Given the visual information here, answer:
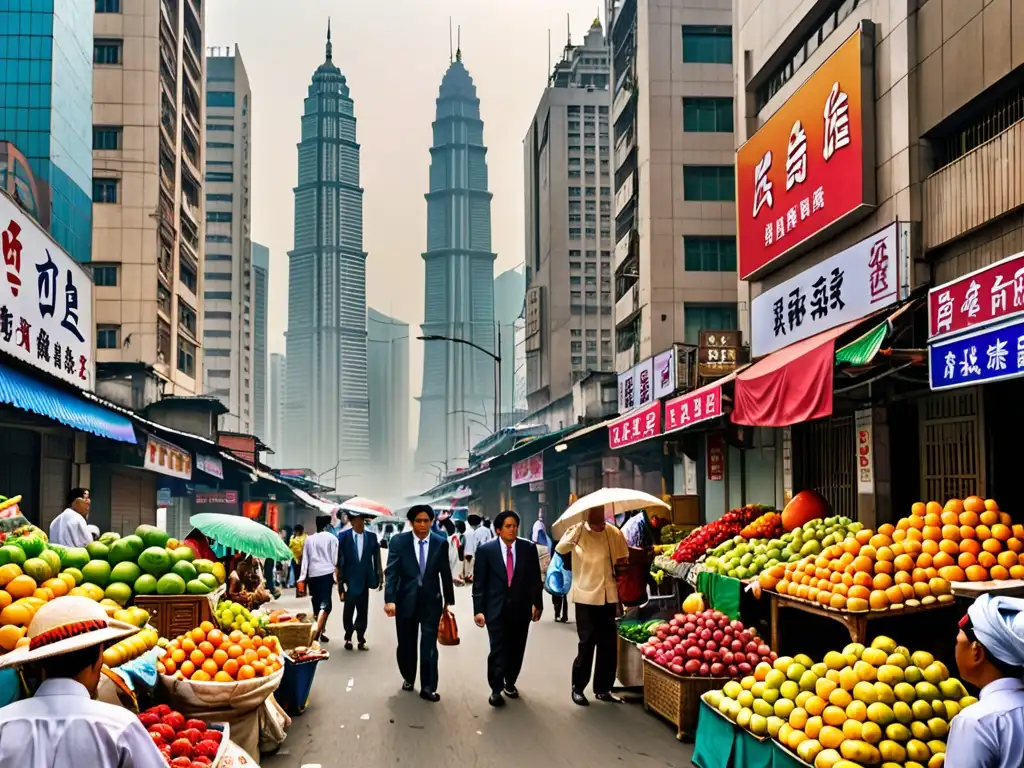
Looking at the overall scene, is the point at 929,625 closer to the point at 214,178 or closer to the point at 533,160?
the point at 533,160

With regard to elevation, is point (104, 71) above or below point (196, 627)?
above

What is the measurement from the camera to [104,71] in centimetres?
5100

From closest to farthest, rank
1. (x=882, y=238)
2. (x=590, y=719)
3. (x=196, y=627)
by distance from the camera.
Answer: (x=196, y=627) → (x=590, y=719) → (x=882, y=238)

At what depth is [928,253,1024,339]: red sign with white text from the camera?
8758mm

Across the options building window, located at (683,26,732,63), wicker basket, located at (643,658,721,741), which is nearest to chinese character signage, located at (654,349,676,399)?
building window, located at (683,26,732,63)

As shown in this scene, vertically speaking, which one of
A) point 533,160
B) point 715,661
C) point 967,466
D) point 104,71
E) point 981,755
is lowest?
point 715,661

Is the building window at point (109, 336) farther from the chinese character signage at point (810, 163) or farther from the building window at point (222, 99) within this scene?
the building window at point (222, 99)

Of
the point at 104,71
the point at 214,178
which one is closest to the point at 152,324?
the point at 104,71

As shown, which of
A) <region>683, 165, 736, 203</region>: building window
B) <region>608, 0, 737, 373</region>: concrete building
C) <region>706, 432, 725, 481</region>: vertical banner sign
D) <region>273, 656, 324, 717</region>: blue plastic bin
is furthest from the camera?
<region>683, 165, 736, 203</region>: building window

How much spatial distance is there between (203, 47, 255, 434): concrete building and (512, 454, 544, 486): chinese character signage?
75.4 m

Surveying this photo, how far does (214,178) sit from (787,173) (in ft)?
369

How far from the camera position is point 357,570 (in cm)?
1427

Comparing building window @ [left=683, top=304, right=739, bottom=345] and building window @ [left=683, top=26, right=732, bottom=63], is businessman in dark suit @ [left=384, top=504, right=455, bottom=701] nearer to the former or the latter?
building window @ [left=683, top=304, right=739, bottom=345]

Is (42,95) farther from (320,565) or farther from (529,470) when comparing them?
(320,565)
